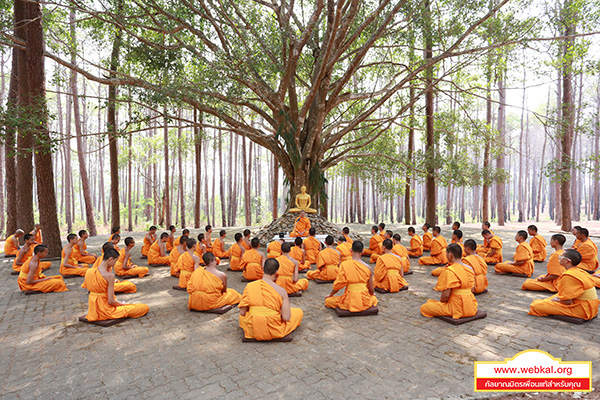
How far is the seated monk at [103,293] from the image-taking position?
474cm

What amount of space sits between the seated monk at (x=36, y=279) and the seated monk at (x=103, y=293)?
224 cm

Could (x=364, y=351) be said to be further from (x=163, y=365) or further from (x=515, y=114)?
(x=515, y=114)

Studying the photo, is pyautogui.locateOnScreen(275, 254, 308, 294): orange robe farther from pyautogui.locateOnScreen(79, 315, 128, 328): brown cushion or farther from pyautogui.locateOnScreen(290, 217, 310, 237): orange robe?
pyautogui.locateOnScreen(290, 217, 310, 237): orange robe

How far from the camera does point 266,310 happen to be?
4.09 meters

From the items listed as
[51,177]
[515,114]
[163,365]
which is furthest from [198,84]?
[515,114]

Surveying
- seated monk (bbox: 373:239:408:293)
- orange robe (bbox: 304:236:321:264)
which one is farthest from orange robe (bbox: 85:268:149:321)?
orange robe (bbox: 304:236:321:264)

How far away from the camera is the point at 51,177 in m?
9.51

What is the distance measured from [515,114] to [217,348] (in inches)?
1872

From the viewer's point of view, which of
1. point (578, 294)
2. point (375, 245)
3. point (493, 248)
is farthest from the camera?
point (375, 245)

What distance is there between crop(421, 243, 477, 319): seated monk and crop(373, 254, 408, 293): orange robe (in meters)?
1.66

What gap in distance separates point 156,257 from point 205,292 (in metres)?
4.89

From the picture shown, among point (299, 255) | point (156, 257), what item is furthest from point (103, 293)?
point (156, 257)

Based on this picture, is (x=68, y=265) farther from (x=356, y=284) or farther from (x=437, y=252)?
(x=437, y=252)

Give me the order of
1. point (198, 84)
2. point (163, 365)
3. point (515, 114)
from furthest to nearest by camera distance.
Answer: point (515, 114) < point (198, 84) < point (163, 365)
